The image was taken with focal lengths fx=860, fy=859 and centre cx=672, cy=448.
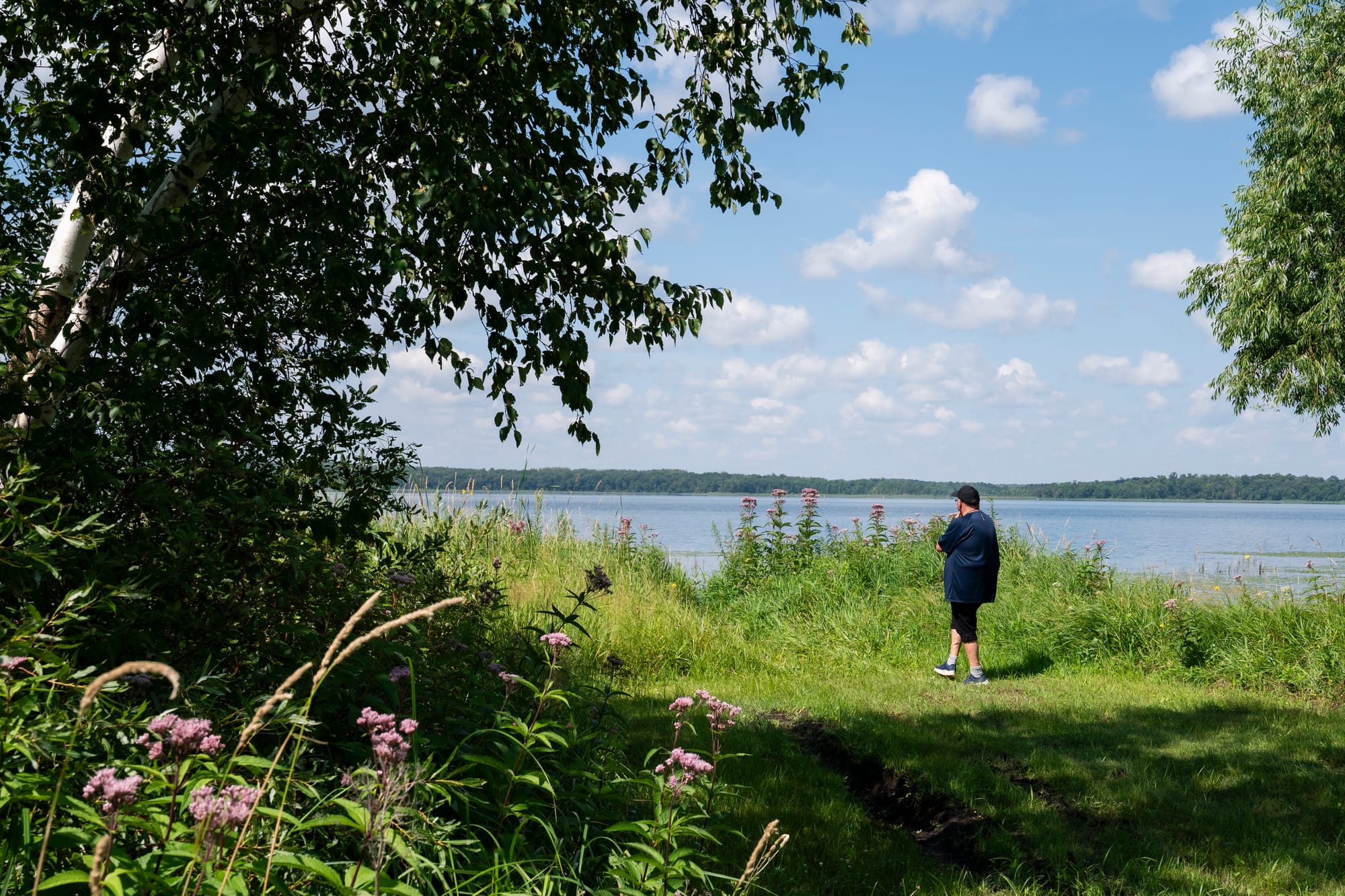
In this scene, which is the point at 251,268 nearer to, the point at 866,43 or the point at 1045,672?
the point at 866,43

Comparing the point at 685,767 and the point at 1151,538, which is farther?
the point at 1151,538

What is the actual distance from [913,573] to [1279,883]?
8.18m

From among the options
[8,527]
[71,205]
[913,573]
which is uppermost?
[71,205]

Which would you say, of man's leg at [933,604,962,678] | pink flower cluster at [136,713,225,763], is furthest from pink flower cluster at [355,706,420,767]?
man's leg at [933,604,962,678]

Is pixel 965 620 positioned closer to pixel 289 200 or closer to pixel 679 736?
pixel 679 736

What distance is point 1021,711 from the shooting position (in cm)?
811

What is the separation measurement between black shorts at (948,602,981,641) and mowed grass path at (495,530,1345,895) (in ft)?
1.87

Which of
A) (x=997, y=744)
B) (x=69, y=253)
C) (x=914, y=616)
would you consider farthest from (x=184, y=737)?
(x=914, y=616)

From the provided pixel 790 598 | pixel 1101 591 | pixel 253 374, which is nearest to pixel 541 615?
pixel 790 598

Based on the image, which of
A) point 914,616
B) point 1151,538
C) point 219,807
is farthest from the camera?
point 1151,538

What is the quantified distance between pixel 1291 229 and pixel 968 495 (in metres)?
13.5

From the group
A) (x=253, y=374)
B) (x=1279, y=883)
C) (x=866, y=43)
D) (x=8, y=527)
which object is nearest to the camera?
(x=8, y=527)

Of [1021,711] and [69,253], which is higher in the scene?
[69,253]

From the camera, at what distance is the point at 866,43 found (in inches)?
235
